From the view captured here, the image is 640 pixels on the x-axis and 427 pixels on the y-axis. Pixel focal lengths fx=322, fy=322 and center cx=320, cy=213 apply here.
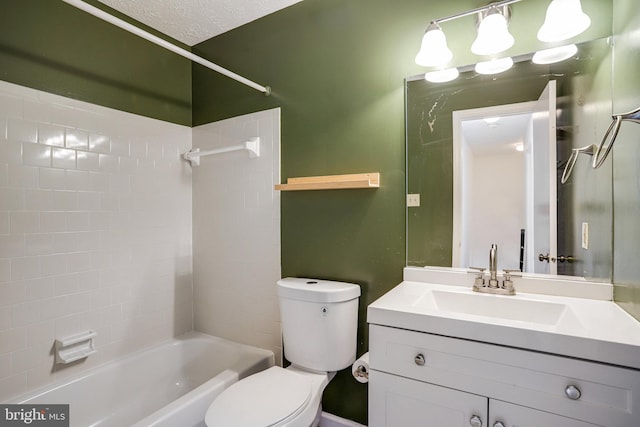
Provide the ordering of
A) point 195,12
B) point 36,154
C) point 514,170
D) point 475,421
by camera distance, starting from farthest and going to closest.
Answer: point 195,12
point 36,154
point 514,170
point 475,421

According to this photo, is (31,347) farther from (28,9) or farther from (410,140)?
(410,140)

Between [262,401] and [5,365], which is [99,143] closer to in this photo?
[5,365]

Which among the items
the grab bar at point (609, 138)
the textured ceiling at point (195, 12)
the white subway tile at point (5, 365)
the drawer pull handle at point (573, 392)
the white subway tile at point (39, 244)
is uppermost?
the textured ceiling at point (195, 12)

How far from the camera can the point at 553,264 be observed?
52.3 inches

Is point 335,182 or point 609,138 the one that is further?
point 335,182

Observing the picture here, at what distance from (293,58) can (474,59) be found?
1024mm

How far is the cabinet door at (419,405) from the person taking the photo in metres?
1.01

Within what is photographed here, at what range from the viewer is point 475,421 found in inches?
39.3

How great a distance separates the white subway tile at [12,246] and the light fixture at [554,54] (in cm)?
251

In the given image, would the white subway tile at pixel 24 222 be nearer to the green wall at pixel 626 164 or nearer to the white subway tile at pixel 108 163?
the white subway tile at pixel 108 163

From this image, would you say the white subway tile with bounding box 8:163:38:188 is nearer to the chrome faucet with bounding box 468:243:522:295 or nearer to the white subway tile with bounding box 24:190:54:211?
the white subway tile with bounding box 24:190:54:211

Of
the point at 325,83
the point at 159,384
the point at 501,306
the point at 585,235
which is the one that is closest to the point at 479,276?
the point at 501,306

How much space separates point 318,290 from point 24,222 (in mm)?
1501

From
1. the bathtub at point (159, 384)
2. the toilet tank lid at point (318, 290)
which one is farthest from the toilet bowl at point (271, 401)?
the toilet tank lid at point (318, 290)
